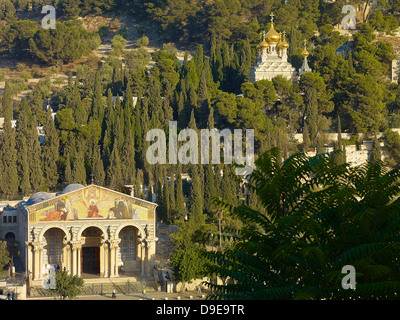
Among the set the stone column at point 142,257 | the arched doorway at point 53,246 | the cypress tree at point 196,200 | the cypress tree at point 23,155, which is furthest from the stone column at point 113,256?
the cypress tree at point 23,155

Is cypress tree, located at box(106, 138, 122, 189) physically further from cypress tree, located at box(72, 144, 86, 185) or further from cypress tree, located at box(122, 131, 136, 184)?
cypress tree, located at box(72, 144, 86, 185)

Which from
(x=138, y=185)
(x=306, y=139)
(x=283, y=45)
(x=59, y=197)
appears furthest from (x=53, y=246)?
(x=283, y=45)

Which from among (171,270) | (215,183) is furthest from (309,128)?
(171,270)

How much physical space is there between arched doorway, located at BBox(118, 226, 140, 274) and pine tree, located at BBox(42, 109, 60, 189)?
11.1m

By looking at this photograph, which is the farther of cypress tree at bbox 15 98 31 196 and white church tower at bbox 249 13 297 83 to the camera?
white church tower at bbox 249 13 297 83

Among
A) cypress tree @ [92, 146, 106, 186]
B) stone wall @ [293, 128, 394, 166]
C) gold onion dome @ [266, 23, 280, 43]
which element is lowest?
cypress tree @ [92, 146, 106, 186]

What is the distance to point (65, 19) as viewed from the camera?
115 m

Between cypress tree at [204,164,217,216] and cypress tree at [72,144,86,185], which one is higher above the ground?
cypress tree at [72,144,86,185]

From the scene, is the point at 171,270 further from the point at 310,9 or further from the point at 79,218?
the point at 310,9

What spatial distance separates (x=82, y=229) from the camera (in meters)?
47.6

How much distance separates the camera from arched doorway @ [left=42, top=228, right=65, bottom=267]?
48156 mm

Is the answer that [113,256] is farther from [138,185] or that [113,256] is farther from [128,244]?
[138,185]

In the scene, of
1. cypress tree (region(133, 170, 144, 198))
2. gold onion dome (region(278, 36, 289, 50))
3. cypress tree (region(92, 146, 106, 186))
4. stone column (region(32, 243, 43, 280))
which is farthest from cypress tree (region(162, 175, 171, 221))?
gold onion dome (region(278, 36, 289, 50))

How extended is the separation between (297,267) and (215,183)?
4148cm
